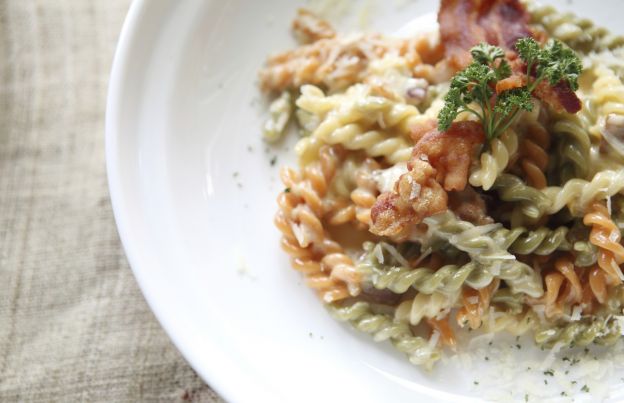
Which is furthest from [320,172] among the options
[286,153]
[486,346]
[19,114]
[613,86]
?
[19,114]

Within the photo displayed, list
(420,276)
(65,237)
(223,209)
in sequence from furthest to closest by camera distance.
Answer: (65,237)
(223,209)
(420,276)

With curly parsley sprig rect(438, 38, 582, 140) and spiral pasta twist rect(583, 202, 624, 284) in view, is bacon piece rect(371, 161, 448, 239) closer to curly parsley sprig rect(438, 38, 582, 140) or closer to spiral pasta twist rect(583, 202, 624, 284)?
curly parsley sprig rect(438, 38, 582, 140)

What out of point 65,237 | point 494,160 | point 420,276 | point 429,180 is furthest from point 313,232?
point 65,237

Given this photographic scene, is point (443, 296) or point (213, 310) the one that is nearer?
point (443, 296)

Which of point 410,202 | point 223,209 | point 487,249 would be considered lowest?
point 223,209

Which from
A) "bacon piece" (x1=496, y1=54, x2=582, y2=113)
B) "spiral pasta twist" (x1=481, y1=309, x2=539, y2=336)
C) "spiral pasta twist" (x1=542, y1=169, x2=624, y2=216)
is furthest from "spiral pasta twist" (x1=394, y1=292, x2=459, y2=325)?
"bacon piece" (x1=496, y1=54, x2=582, y2=113)

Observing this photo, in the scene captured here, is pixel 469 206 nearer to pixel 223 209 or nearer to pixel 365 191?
pixel 365 191

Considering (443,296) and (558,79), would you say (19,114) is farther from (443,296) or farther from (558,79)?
(558,79)
